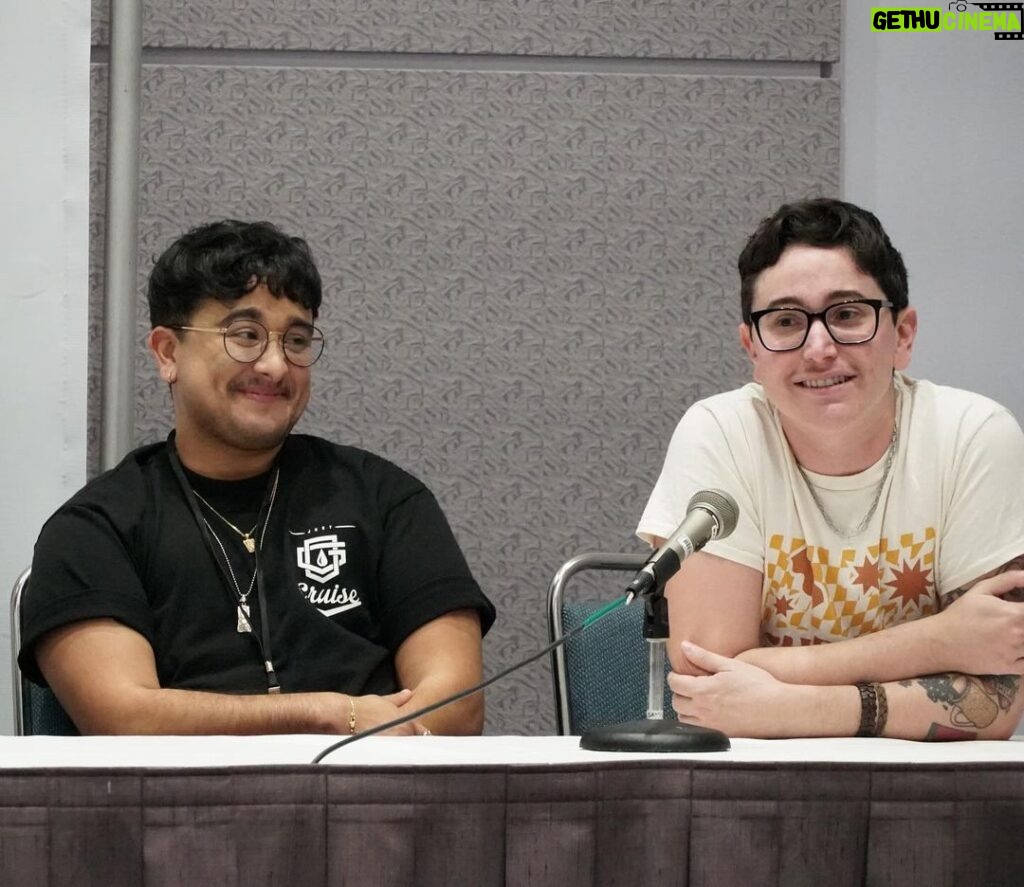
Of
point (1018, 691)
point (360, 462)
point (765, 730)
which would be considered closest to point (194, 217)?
point (360, 462)

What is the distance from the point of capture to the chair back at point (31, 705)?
162 cm

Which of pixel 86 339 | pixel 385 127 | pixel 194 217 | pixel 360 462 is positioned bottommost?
pixel 360 462

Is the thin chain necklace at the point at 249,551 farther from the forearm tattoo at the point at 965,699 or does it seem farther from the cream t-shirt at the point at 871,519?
the forearm tattoo at the point at 965,699

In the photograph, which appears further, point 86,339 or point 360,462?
point 86,339

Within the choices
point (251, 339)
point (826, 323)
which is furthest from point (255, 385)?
point (826, 323)

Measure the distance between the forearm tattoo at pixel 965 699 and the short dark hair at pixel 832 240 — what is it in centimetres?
43

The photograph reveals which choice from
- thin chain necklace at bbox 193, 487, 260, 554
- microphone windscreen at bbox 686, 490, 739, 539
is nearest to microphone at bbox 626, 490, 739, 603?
microphone windscreen at bbox 686, 490, 739, 539

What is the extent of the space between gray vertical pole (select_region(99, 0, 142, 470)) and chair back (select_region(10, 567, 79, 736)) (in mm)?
462

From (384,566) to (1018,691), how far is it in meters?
0.78

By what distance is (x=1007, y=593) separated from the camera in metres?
1.49

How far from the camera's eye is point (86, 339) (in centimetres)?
206

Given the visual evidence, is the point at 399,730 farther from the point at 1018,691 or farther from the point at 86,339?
the point at 86,339

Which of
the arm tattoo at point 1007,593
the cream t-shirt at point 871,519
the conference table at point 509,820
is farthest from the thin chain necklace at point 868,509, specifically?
the conference table at point 509,820

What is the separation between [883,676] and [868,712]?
0.22ft
